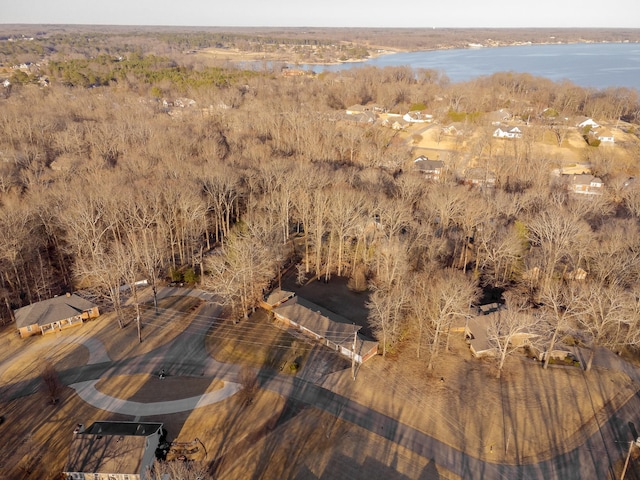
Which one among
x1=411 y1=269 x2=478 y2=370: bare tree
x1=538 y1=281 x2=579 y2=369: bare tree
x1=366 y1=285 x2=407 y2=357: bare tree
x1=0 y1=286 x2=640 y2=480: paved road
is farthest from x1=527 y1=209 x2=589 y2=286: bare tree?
x1=366 y1=285 x2=407 y2=357: bare tree

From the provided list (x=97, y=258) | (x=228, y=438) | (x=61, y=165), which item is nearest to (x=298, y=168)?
(x=97, y=258)

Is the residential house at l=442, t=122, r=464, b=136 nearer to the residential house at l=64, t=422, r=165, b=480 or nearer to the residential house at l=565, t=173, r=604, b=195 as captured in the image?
the residential house at l=565, t=173, r=604, b=195

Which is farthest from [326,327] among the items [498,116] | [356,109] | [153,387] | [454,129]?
[356,109]

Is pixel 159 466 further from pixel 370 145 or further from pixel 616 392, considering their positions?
pixel 370 145

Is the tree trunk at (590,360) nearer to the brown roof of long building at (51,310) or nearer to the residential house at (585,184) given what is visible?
the residential house at (585,184)

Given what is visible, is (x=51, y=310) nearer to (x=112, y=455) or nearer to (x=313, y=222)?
(x=112, y=455)
